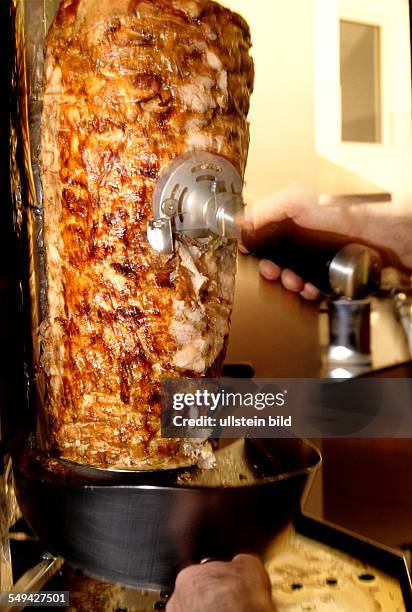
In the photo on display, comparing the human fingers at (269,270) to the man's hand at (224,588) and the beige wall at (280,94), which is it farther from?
the man's hand at (224,588)

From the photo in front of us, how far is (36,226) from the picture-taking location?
60 cm

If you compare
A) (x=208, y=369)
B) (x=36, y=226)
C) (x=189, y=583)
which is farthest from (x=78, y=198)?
(x=189, y=583)

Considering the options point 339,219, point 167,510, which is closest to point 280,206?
point 339,219

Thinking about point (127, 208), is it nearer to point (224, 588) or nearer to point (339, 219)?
Answer: point (339, 219)

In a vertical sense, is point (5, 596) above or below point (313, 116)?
below

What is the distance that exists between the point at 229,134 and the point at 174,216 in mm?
87

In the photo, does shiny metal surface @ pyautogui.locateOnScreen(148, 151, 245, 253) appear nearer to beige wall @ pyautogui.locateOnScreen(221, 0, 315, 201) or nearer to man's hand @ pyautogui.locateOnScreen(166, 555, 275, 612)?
beige wall @ pyautogui.locateOnScreen(221, 0, 315, 201)

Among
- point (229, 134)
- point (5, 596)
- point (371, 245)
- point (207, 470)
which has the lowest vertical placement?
point (5, 596)

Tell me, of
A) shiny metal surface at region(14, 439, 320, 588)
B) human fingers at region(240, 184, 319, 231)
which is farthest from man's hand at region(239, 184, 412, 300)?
shiny metal surface at region(14, 439, 320, 588)

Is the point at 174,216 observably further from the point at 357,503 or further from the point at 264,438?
the point at 357,503

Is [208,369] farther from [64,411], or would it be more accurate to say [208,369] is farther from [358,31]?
[358,31]

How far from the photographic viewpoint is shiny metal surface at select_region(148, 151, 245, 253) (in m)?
0.54

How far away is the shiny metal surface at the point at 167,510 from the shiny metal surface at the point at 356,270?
6.0 inches

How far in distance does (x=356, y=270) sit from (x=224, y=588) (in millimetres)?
305
